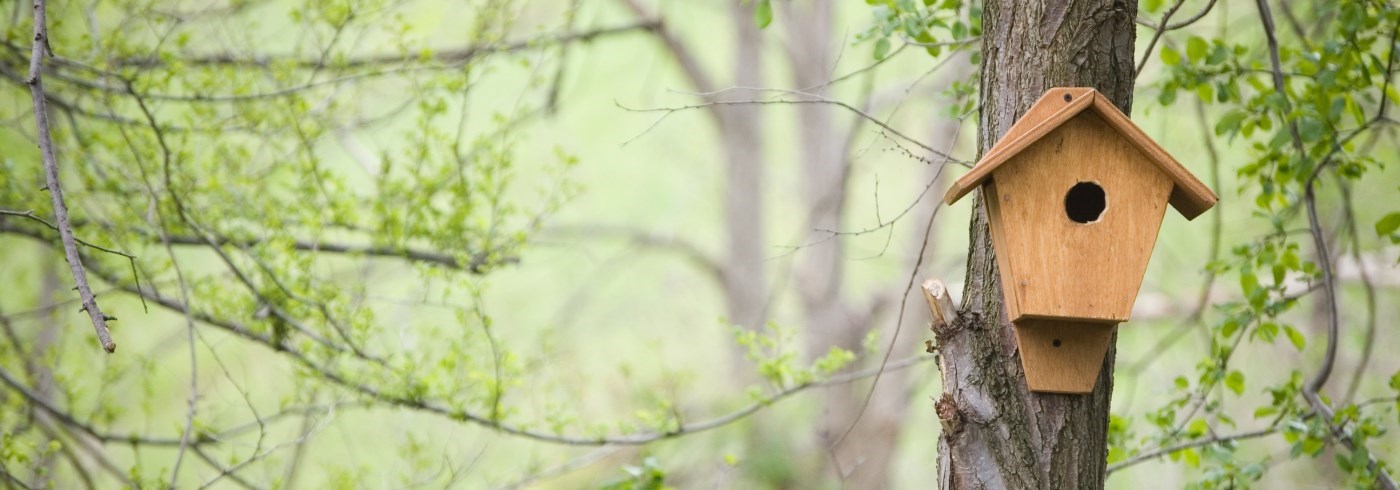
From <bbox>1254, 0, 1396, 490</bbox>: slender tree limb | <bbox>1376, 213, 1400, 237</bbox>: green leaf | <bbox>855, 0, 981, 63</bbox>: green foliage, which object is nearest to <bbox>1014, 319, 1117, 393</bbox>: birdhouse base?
<bbox>855, 0, 981, 63</bbox>: green foliage

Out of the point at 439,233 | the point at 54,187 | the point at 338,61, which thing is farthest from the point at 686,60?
the point at 54,187

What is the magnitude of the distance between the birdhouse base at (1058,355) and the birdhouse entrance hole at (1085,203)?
0.30 m

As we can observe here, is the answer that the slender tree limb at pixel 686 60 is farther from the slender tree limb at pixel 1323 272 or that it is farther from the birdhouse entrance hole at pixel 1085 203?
the birdhouse entrance hole at pixel 1085 203

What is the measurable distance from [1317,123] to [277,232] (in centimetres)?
297

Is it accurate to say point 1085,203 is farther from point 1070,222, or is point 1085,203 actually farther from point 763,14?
point 763,14

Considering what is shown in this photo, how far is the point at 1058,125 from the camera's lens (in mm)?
2049

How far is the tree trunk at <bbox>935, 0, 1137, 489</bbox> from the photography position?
2.11 metres

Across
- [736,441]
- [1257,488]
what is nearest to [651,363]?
[736,441]

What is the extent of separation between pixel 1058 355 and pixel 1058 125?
0.44 m

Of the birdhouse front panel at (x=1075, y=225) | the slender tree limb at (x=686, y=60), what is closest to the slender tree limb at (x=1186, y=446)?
the birdhouse front panel at (x=1075, y=225)

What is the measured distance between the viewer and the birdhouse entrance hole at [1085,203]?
2.30 metres

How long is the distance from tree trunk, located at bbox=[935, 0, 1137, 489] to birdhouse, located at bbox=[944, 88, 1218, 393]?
58 mm

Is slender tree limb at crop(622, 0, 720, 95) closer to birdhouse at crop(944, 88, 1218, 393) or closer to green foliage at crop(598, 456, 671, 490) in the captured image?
green foliage at crop(598, 456, 671, 490)

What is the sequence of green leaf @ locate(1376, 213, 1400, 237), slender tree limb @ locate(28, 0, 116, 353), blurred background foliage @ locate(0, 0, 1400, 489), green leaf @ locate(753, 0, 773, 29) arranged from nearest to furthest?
slender tree limb @ locate(28, 0, 116, 353), green leaf @ locate(1376, 213, 1400, 237), green leaf @ locate(753, 0, 773, 29), blurred background foliage @ locate(0, 0, 1400, 489)
